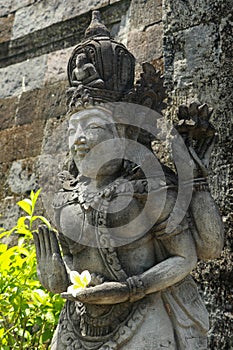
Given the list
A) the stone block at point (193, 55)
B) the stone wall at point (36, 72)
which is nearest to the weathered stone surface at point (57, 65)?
the stone wall at point (36, 72)

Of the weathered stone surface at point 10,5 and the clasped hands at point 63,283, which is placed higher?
the weathered stone surface at point 10,5

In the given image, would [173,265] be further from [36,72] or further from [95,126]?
[36,72]

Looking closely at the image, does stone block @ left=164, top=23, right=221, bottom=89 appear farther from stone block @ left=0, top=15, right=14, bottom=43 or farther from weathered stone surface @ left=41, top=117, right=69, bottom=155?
stone block @ left=0, top=15, right=14, bottom=43

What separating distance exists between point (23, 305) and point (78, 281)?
0.81m

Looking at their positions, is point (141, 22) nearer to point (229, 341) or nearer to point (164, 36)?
point (164, 36)

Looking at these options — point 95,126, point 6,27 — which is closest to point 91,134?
point 95,126

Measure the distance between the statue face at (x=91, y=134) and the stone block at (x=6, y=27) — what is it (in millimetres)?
2507

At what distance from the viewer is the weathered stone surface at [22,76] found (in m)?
4.35

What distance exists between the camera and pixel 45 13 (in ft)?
14.5

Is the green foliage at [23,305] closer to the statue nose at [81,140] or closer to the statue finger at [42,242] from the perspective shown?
the statue finger at [42,242]

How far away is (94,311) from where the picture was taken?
2.16 metres

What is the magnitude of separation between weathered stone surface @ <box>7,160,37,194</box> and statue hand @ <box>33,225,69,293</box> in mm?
1750

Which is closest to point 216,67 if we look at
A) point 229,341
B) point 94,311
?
point 229,341

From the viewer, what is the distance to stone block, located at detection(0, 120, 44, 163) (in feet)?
13.9
